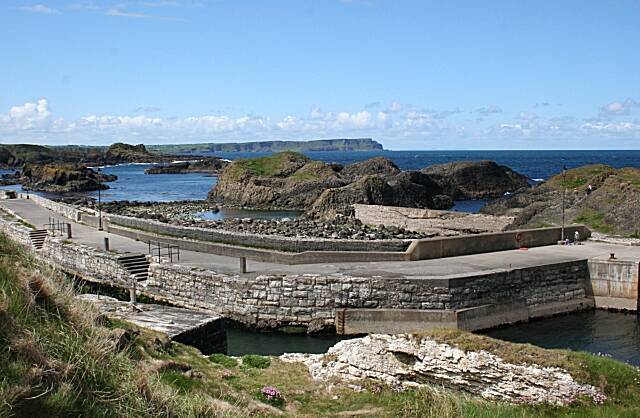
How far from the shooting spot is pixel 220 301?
21.8 metres

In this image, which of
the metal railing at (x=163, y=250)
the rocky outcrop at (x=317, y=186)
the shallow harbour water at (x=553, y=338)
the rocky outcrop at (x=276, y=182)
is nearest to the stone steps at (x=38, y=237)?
the metal railing at (x=163, y=250)

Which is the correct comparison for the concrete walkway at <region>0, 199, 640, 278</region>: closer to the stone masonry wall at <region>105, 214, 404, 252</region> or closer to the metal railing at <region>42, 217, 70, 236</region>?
the stone masonry wall at <region>105, 214, 404, 252</region>

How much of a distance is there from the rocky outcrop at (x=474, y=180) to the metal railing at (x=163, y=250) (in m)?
51.9

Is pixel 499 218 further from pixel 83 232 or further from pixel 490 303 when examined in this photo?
pixel 83 232

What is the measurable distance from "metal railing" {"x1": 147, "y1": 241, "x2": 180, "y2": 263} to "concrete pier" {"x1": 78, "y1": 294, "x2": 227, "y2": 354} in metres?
7.96

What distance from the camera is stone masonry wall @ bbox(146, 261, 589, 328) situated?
2023 centimetres

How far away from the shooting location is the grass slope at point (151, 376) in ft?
22.0

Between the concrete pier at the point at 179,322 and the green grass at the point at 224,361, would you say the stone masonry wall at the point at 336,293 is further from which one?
the green grass at the point at 224,361

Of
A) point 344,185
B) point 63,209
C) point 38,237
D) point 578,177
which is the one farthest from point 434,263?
point 344,185

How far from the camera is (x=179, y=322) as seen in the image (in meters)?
16.0

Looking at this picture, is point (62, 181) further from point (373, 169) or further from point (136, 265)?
point (136, 265)

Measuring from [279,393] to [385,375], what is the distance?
2036mm

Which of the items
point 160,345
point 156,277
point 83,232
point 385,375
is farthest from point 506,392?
point 83,232

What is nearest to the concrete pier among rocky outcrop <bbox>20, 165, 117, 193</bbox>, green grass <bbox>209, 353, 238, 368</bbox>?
green grass <bbox>209, 353, 238, 368</bbox>
